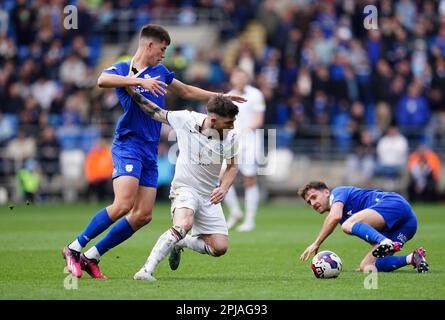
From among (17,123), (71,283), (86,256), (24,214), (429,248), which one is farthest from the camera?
(17,123)

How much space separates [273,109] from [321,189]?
15.4 m

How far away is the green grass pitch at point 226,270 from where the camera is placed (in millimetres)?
8633

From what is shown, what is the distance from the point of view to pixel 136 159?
10.3m

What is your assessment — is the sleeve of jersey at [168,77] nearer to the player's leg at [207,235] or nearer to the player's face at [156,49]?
the player's face at [156,49]

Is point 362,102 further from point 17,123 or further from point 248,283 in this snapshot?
point 248,283

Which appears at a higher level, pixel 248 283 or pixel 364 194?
pixel 364 194

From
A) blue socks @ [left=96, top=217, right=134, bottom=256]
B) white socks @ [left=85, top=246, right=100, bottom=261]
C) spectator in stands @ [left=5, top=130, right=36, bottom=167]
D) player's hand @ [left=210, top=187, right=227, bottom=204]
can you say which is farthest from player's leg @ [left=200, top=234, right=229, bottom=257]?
spectator in stands @ [left=5, top=130, right=36, bottom=167]

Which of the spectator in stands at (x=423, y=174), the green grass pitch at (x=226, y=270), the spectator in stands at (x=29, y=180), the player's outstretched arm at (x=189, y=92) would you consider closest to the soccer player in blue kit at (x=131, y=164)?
the player's outstretched arm at (x=189, y=92)

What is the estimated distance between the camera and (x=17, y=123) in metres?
28.1

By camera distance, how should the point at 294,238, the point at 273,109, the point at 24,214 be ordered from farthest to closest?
the point at 273,109, the point at 24,214, the point at 294,238

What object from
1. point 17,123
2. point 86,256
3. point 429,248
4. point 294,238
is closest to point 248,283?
point 86,256

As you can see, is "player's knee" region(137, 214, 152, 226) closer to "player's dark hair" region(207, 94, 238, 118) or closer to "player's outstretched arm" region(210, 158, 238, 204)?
"player's outstretched arm" region(210, 158, 238, 204)

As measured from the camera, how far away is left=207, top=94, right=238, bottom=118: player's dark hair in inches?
389

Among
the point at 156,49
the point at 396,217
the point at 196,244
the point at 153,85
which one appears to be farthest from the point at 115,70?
the point at 396,217
